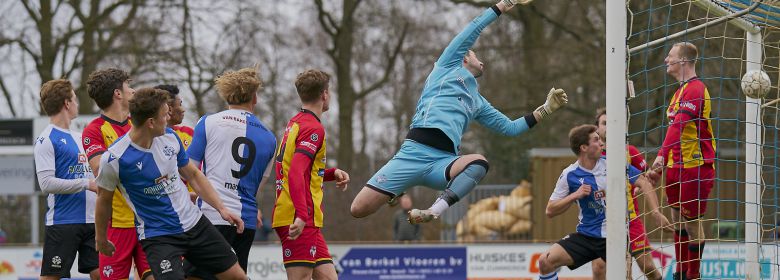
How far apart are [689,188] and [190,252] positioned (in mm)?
4285

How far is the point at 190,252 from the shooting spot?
648 centimetres

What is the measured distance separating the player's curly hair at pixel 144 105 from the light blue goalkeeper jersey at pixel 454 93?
2165mm

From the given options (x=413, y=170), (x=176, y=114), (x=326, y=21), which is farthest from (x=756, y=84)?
(x=326, y=21)

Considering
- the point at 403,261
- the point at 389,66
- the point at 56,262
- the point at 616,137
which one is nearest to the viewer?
the point at 616,137

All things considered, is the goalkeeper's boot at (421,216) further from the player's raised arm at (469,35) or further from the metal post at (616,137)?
the player's raised arm at (469,35)

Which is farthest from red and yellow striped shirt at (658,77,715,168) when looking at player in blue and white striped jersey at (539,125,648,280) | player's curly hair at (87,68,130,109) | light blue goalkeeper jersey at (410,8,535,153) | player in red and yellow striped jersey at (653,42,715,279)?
player's curly hair at (87,68,130,109)

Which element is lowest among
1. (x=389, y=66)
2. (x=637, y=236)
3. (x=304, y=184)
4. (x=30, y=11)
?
(x=637, y=236)

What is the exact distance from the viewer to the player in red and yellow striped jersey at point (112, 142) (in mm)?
6922

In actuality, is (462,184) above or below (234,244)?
above

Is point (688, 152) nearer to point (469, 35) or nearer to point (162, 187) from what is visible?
point (469, 35)

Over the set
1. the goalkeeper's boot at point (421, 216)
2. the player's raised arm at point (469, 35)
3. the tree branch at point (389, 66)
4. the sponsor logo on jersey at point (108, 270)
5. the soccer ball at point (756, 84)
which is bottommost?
the sponsor logo on jersey at point (108, 270)

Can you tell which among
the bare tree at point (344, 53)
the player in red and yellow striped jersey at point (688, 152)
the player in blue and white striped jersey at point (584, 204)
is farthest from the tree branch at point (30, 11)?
the player in red and yellow striped jersey at point (688, 152)

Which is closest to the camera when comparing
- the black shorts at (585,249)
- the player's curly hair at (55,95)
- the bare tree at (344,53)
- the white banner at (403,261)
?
the player's curly hair at (55,95)

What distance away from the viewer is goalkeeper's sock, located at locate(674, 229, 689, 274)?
848 cm
